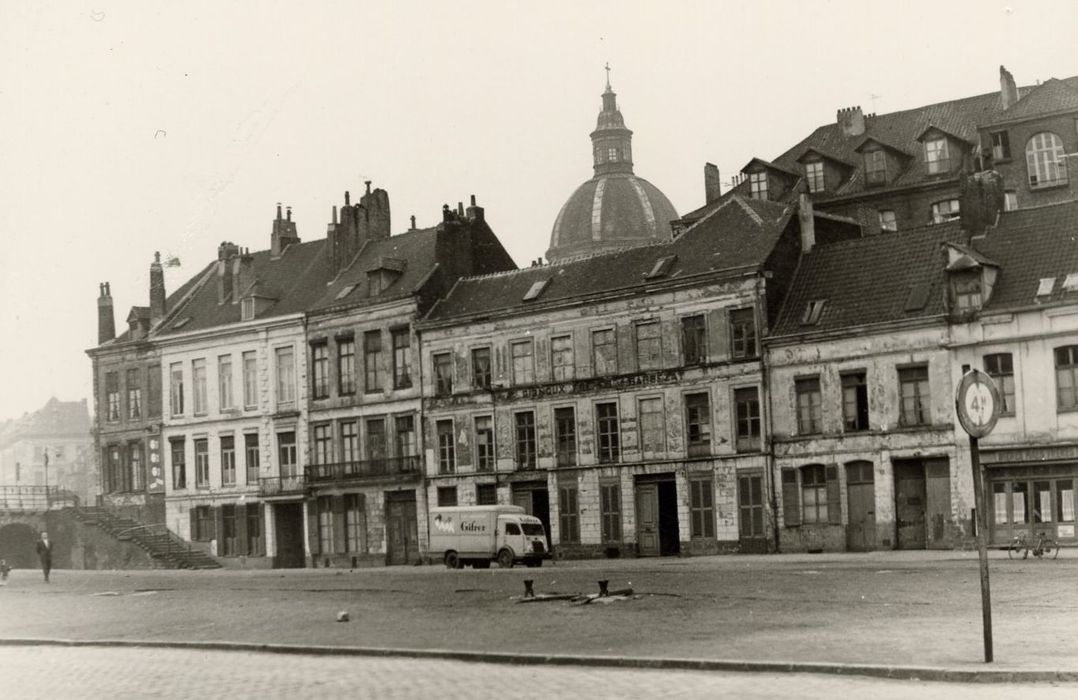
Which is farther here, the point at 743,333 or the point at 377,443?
the point at 377,443

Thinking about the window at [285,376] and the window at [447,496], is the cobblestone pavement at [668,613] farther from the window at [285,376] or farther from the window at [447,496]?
the window at [285,376]

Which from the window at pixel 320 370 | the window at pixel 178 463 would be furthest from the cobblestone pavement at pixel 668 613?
the window at pixel 178 463

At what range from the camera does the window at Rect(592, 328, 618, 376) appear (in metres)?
48.6

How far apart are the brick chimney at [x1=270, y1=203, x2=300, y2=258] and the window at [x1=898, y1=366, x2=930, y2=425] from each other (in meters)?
32.7

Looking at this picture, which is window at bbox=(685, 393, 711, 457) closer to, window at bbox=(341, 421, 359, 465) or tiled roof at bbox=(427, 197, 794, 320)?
tiled roof at bbox=(427, 197, 794, 320)

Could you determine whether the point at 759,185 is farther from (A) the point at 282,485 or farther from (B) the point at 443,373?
(A) the point at 282,485

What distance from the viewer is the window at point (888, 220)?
55.5 metres

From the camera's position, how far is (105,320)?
224 ft

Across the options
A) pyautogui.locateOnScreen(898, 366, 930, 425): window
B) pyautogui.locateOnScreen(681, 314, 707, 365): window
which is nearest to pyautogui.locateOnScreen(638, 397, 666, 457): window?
pyautogui.locateOnScreen(681, 314, 707, 365): window

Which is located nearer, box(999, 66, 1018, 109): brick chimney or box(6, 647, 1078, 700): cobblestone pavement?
box(6, 647, 1078, 700): cobblestone pavement

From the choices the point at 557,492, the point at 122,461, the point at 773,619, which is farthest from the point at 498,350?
the point at 773,619

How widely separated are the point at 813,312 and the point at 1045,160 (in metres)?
14.3

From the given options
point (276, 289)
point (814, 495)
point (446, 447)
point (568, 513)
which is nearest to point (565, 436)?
point (568, 513)

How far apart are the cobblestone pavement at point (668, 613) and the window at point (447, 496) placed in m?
14.3
